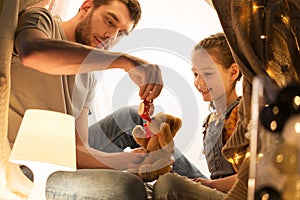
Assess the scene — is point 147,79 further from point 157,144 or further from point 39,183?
point 39,183

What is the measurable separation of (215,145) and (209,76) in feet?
0.70

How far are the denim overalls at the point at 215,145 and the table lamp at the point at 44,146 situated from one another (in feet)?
1.55

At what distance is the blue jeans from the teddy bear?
1.9 inches

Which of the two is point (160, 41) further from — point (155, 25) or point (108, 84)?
point (108, 84)

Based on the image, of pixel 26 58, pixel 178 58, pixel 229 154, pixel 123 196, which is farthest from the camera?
pixel 178 58

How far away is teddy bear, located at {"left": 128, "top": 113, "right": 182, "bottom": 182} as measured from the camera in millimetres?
1379

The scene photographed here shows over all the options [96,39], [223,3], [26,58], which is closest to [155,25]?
[96,39]

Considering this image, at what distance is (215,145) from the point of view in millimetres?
1457

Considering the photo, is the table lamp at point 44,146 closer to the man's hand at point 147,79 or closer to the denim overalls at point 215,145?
the man's hand at point 147,79

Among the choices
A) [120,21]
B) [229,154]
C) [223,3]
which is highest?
[223,3]

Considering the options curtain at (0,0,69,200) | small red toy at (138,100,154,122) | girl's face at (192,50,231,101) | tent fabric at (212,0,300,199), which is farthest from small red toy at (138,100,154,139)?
curtain at (0,0,69,200)

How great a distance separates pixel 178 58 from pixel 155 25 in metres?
0.13

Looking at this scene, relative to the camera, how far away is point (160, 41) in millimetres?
1509

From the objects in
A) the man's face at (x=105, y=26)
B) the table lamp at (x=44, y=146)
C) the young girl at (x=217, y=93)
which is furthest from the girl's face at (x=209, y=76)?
the table lamp at (x=44, y=146)
